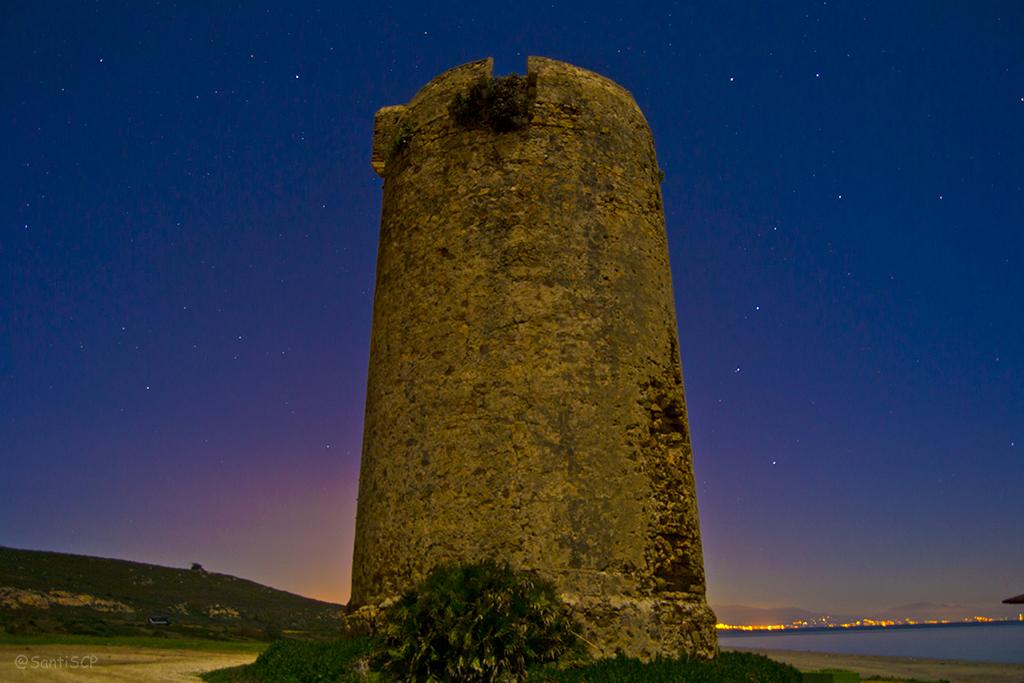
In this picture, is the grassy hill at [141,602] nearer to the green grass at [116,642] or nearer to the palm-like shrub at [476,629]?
the green grass at [116,642]

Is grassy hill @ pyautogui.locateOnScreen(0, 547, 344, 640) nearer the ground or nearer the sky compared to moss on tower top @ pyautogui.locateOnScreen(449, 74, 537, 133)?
nearer the ground

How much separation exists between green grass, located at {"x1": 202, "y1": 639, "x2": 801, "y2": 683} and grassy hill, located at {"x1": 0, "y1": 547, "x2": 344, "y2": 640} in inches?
656

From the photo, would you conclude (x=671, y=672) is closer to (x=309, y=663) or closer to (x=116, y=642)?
(x=309, y=663)

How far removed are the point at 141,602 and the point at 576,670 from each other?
151ft

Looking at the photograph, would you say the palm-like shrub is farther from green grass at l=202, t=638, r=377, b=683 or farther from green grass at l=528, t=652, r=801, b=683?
green grass at l=202, t=638, r=377, b=683

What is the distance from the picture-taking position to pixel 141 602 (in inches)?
1800

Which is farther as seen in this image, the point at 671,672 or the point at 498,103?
the point at 498,103

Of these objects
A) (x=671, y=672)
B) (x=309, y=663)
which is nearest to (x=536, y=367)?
(x=671, y=672)

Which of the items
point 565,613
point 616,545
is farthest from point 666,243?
point 565,613

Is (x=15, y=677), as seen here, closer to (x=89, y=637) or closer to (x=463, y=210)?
(x=463, y=210)

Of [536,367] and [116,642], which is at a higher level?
[536,367]

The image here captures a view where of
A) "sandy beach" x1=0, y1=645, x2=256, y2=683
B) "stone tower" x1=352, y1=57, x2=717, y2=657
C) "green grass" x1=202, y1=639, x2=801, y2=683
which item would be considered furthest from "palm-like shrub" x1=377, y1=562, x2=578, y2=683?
"sandy beach" x1=0, y1=645, x2=256, y2=683

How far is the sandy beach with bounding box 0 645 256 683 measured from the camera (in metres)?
10.7

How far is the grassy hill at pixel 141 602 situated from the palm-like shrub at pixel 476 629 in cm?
1904
